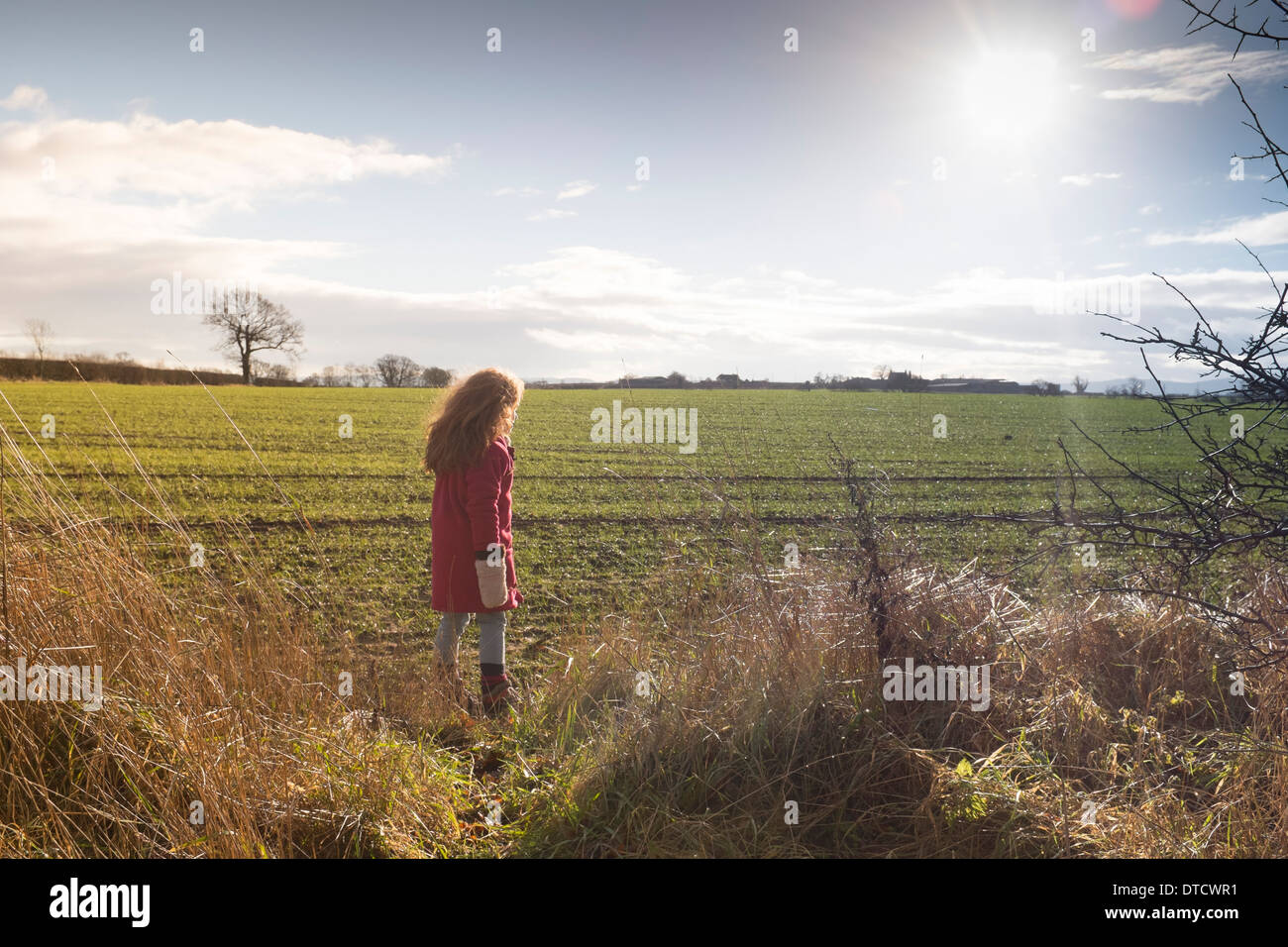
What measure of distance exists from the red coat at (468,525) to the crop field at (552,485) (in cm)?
60

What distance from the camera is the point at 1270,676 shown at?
3828 mm

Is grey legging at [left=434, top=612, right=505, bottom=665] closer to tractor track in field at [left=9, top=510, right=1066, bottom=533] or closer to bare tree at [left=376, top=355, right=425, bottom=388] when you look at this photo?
tractor track in field at [left=9, top=510, right=1066, bottom=533]

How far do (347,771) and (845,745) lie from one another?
1976 millimetres

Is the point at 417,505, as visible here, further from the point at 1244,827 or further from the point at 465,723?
the point at 1244,827

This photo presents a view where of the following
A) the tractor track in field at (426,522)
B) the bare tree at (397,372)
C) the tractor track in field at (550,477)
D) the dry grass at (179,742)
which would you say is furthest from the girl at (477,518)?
A: the bare tree at (397,372)

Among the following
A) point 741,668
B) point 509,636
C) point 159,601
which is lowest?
point 509,636

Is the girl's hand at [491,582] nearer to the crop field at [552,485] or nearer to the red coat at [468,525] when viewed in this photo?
the red coat at [468,525]

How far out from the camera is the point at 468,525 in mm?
4527

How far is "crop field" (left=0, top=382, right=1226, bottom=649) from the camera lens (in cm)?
736

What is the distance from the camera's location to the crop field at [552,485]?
7.36 meters

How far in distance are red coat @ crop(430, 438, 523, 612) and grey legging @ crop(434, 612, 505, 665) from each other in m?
0.06

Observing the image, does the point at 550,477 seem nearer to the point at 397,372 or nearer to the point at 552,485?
the point at 552,485
